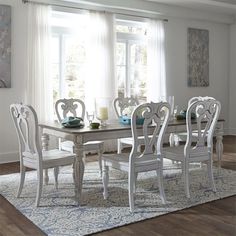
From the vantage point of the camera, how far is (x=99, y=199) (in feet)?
11.4

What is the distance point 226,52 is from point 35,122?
6.20m

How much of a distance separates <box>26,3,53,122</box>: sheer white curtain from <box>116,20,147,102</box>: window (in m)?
1.50

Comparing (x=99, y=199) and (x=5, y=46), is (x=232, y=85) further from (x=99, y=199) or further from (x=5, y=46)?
(x=99, y=199)

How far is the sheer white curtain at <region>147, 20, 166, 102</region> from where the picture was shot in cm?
671

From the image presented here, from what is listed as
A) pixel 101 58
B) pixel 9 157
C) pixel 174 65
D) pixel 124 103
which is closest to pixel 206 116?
pixel 124 103

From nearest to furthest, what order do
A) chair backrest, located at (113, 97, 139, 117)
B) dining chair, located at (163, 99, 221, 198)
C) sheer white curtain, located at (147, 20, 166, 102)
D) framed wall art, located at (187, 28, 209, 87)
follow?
dining chair, located at (163, 99, 221, 198), chair backrest, located at (113, 97, 139, 117), sheer white curtain, located at (147, 20, 166, 102), framed wall art, located at (187, 28, 209, 87)

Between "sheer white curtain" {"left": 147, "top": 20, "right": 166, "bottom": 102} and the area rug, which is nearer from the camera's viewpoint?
the area rug

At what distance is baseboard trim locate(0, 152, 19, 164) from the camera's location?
17.5 ft

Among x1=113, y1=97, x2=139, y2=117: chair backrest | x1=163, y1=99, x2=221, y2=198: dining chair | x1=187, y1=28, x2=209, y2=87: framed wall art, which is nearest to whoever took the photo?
x1=163, y1=99, x2=221, y2=198: dining chair

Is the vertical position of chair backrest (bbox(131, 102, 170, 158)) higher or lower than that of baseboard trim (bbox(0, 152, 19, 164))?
higher

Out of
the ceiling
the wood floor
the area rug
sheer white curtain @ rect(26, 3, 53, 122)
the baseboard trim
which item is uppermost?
the ceiling

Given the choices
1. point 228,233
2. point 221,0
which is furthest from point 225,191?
point 221,0

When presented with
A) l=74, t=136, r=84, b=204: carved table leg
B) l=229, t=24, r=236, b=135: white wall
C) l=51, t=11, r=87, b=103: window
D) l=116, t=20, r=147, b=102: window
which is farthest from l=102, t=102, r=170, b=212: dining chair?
l=229, t=24, r=236, b=135: white wall

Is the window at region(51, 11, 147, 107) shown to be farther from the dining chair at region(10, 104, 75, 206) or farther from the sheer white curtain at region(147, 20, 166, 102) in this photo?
the dining chair at region(10, 104, 75, 206)
